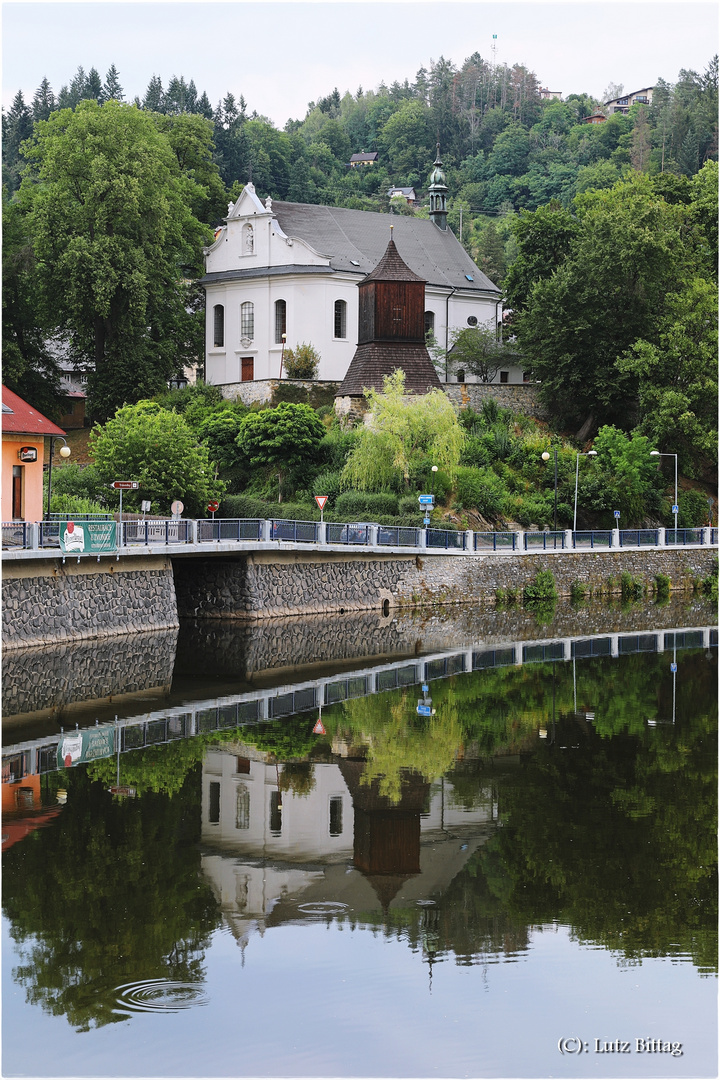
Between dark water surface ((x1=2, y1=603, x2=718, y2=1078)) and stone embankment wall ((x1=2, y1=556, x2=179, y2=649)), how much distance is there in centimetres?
87

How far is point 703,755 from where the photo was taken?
20203 millimetres

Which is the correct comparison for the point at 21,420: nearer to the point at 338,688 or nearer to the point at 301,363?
the point at 338,688

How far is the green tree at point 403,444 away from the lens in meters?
46.7

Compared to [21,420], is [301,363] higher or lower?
higher

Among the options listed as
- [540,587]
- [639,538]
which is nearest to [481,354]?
[639,538]

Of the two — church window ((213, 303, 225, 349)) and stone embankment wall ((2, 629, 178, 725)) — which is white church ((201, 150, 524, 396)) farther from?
stone embankment wall ((2, 629, 178, 725))

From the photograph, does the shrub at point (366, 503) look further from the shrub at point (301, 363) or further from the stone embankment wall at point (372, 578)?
the shrub at point (301, 363)

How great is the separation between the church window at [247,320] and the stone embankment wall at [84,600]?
1229 inches

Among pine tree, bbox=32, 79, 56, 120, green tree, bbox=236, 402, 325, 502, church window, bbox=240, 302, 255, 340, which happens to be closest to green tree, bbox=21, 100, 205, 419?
church window, bbox=240, 302, 255, 340

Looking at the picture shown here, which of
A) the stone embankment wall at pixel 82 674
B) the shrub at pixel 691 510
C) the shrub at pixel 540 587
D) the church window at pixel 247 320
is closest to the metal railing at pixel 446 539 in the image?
the shrub at pixel 540 587

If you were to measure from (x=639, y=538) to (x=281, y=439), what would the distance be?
14.3m

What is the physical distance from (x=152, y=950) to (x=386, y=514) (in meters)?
33.6

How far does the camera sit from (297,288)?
200ft

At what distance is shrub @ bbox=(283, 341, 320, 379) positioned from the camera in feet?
194
